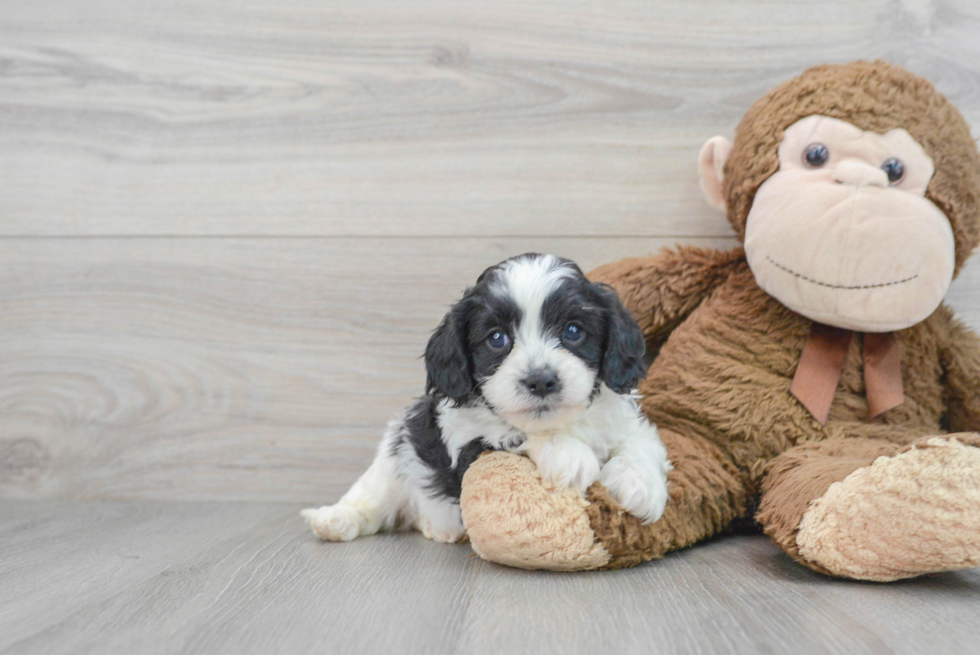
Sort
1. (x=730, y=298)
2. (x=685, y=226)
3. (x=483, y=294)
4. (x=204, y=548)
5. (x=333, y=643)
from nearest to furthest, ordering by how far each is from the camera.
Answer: (x=333, y=643), (x=483, y=294), (x=204, y=548), (x=730, y=298), (x=685, y=226)

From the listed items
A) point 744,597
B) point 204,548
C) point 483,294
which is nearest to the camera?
point 744,597

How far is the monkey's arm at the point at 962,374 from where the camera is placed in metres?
1.61

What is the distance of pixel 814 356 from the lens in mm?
1594

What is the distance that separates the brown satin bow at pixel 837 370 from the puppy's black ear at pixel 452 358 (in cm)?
71

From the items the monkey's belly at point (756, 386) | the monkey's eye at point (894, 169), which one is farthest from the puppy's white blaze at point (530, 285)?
the monkey's eye at point (894, 169)

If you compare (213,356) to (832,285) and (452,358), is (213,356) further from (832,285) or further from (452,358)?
(832,285)

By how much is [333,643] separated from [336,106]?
54.8 inches

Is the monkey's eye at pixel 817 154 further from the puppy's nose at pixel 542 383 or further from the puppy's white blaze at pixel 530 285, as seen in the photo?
the puppy's nose at pixel 542 383

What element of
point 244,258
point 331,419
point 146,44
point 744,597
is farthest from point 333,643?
point 146,44

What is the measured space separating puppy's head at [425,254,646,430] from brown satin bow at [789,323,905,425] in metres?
0.41

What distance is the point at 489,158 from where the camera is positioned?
1940mm

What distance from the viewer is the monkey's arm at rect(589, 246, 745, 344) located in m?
1.72

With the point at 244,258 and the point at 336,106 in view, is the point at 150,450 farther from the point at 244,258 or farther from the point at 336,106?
the point at 336,106

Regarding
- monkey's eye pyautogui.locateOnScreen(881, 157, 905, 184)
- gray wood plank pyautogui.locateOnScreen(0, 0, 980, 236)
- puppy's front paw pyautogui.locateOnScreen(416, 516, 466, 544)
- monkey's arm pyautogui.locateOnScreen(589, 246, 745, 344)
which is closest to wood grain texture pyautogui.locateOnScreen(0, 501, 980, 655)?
puppy's front paw pyautogui.locateOnScreen(416, 516, 466, 544)
